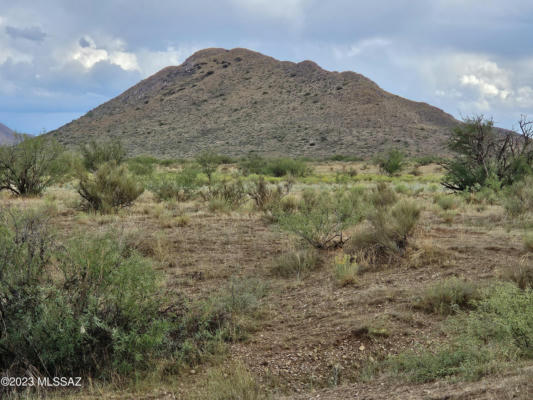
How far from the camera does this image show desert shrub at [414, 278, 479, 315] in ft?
18.9

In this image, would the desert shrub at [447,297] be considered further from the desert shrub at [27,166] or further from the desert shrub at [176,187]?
the desert shrub at [27,166]

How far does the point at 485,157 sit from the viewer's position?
61.9ft

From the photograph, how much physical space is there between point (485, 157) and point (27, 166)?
18.5 meters

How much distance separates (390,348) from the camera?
4.96m

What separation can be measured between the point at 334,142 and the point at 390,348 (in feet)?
198

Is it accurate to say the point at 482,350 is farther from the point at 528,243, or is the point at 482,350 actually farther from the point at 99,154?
the point at 99,154

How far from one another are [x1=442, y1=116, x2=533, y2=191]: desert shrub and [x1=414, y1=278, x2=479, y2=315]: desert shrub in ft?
39.5

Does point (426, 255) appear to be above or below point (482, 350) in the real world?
above

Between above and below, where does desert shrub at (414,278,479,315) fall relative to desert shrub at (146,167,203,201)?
below

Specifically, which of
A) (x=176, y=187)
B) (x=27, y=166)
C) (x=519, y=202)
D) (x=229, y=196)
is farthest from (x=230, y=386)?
(x=27, y=166)

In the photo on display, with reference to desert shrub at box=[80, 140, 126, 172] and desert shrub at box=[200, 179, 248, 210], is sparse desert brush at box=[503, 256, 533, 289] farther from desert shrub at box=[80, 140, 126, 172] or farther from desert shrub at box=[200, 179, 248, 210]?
desert shrub at box=[80, 140, 126, 172]

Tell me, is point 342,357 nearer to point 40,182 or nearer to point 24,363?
point 24,363

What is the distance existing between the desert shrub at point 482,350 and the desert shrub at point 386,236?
11.4 feet

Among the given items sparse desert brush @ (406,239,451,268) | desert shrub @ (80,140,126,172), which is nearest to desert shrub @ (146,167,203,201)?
sparse desert brush @ (406,239,451,268)
